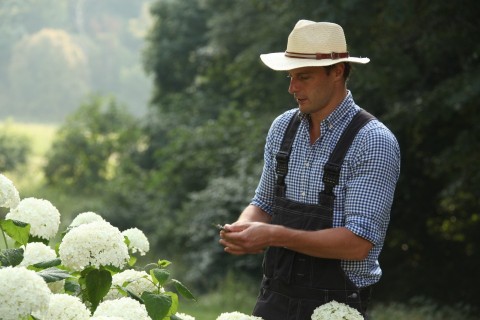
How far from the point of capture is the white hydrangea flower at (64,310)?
2475mm

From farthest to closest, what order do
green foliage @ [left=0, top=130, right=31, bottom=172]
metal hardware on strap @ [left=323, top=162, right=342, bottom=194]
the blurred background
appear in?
1. green foliage @ [left=0, top=130, right=31, bottom=172]
2. the blurred background
3. metal hardware on strap @ [left=323, top=162, right=342, bottom=194]

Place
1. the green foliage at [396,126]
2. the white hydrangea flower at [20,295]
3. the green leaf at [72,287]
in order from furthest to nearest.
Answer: the green foliage at [396,126] < the green leaf at [72,287] < the white hydrangea flower at [20,295]

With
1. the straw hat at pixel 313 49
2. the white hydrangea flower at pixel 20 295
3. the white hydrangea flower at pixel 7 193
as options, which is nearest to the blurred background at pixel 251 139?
the straw hat at pixel 313 49

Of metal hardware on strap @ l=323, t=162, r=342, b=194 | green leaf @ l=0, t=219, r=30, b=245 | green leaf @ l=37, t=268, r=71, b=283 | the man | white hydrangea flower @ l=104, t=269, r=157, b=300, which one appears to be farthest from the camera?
metal hardware on strap @ l=323, t=162, r=342, b=194

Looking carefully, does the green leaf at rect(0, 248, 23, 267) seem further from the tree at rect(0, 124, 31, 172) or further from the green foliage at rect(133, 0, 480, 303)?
the tree at rect(0, 124, 31, 172)

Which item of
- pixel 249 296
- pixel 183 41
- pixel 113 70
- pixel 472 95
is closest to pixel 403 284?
pixel 249 296

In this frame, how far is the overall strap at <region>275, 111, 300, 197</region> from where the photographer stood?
366cm

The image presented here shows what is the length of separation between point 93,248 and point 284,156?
1.07m

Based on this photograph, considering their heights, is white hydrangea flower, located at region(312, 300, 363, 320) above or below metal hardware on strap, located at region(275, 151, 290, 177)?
below

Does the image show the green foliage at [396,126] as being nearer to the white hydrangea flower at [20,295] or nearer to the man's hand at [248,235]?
the man's hand at [248,235]

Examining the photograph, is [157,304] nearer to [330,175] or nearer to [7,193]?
[7,193]

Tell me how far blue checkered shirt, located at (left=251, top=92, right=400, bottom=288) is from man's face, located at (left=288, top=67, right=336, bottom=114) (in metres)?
0.05

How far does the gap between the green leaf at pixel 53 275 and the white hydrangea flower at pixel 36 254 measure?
199 millimetres

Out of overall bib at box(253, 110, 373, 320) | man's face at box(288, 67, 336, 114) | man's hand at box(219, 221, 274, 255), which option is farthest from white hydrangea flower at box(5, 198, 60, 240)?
man's face at box(288, 67, 336, 114)
